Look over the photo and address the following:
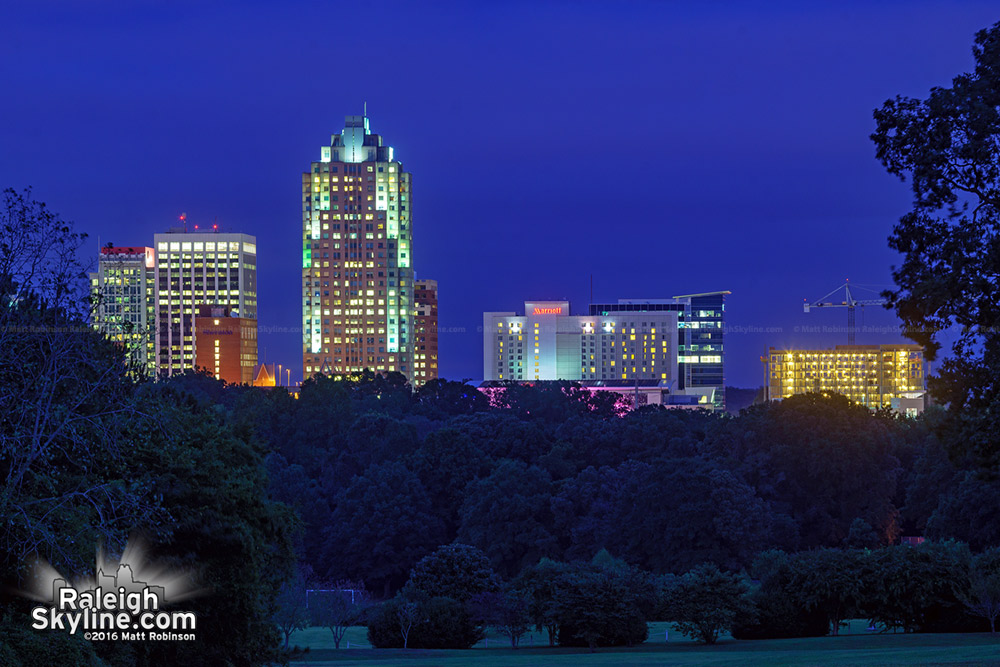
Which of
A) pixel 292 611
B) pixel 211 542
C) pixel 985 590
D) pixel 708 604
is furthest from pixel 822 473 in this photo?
pixel 211 542

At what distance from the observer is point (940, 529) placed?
224 feet

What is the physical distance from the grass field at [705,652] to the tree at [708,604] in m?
0.68

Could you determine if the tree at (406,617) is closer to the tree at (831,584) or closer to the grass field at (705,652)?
the grass field at (705,652)

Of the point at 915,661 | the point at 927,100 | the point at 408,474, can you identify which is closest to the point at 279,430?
the point at 408,474

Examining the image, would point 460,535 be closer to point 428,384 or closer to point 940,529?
point 940,529

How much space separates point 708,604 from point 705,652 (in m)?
5.55

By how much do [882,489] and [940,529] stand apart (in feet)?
47.1

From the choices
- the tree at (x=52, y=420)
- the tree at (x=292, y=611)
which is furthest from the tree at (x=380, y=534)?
the tree at (x=52, y=420)

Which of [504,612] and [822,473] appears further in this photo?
[822,473]

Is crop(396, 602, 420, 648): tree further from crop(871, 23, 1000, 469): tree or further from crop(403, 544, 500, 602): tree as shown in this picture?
crop(871, 23, 1000, 469): tree

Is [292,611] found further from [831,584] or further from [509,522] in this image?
[509,522]

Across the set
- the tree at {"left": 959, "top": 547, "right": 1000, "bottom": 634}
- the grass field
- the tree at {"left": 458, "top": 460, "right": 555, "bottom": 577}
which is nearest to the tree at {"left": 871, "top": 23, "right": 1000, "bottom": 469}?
the grass field

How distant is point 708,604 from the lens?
51656 mm

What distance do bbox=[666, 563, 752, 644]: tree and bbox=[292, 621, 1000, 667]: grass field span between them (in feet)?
2.21
